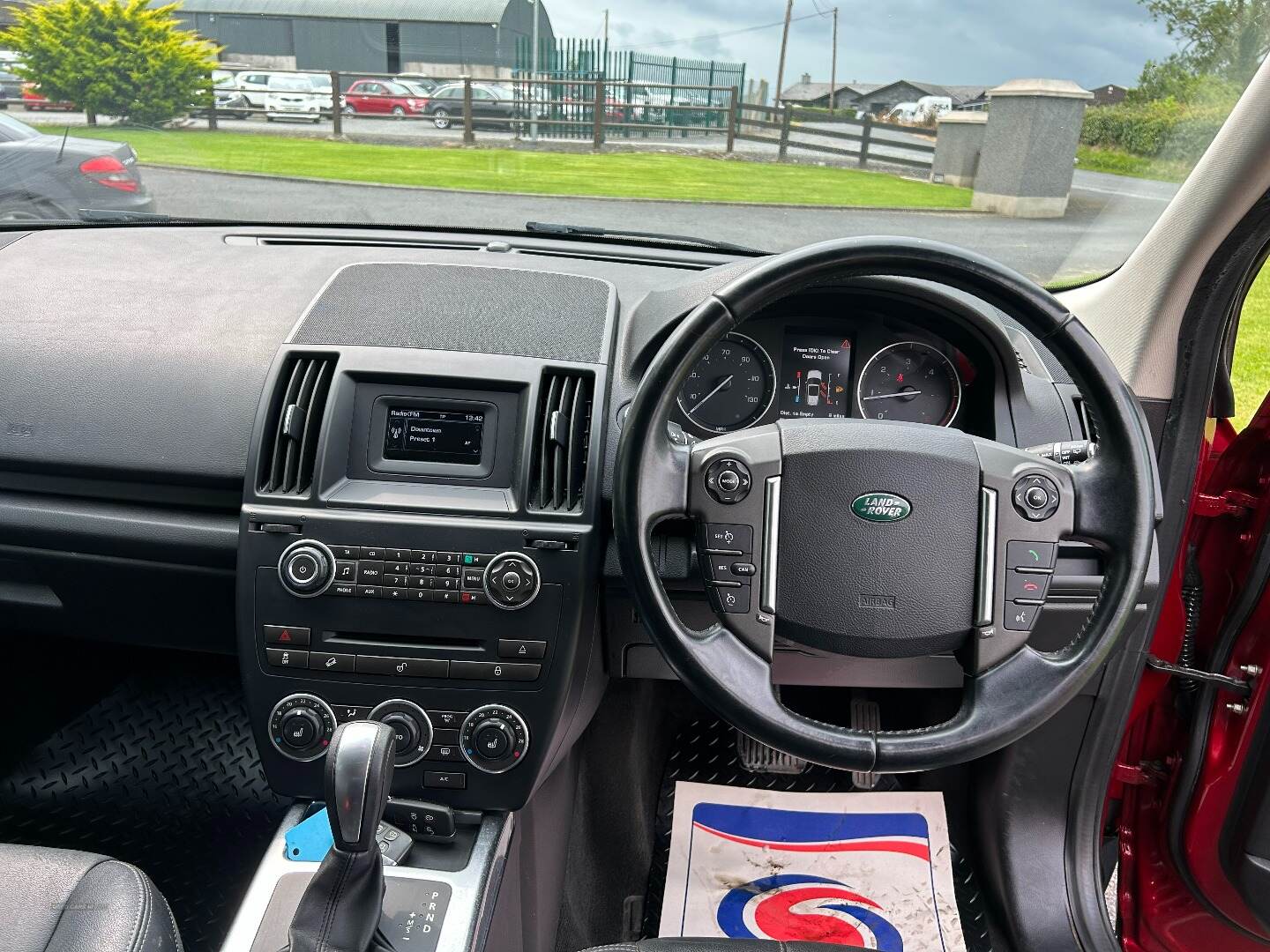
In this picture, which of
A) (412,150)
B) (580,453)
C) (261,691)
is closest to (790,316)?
(580,453)

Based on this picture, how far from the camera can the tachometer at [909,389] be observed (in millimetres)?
1694

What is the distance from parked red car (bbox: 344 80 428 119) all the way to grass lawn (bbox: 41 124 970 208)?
68 mm

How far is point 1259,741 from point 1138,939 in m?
0.57

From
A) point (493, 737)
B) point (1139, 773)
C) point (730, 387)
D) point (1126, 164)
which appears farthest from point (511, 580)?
point (1139, 773)

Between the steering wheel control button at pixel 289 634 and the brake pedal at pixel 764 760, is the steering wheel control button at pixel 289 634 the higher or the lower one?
the higher one

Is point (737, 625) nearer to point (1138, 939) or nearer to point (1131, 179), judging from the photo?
point (1131, 179)

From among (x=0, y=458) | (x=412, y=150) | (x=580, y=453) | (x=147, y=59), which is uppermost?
(x=147, y=59)

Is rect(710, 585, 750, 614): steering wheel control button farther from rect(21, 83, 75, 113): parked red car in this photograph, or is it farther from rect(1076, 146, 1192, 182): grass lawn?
rect(21, 83, 75, 113): parked red car

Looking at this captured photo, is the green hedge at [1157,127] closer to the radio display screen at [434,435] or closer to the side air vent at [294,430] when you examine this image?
the radio display screen at [434,435]

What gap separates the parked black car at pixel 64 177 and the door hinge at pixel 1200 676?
2180mm

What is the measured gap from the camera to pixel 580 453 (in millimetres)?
1550

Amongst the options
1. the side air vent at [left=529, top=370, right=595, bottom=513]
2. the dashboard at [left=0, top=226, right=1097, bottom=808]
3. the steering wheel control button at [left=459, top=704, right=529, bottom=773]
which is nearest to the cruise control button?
the dashboard at [left=0, top=226, right=1097, bottom=808]

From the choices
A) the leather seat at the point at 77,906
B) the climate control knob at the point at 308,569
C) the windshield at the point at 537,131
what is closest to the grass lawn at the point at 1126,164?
the windshield at the point at 537,131

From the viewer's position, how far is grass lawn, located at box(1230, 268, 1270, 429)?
1804 millimetres
